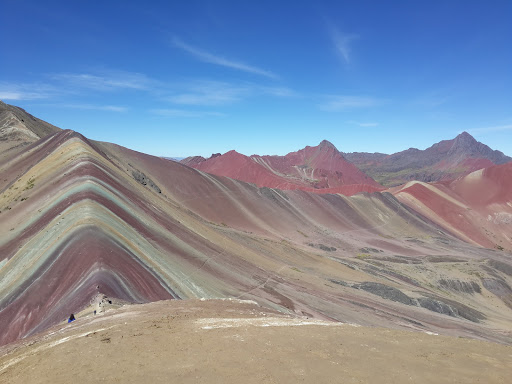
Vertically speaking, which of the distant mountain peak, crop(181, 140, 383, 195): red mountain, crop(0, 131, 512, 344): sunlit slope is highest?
the distant mountain peak

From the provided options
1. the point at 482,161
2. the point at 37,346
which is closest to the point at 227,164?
the point at 37,346

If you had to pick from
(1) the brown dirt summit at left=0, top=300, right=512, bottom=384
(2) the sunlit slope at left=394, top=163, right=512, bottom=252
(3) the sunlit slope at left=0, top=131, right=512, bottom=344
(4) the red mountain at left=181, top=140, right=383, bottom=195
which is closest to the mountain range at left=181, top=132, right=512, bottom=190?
(4) the red mountain at left=181, top=140, right=383, bottom=195

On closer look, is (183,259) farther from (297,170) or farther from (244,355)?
(297,170)

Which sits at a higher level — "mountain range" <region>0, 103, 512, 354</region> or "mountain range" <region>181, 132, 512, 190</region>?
"mountain range" <region>181, 132, 512, 190</region>

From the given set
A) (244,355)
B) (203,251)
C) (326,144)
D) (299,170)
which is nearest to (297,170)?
(299,170)

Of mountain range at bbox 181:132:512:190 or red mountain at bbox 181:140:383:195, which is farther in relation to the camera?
mountain range at bbox 181:132:512:190

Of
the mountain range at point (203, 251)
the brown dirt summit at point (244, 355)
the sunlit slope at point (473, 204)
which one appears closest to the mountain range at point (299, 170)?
the sunlit slope at point (473, 204)

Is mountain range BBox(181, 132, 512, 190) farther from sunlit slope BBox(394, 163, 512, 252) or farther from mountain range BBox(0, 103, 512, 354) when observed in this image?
mountain range BBox(0, 103, 512, 354)
